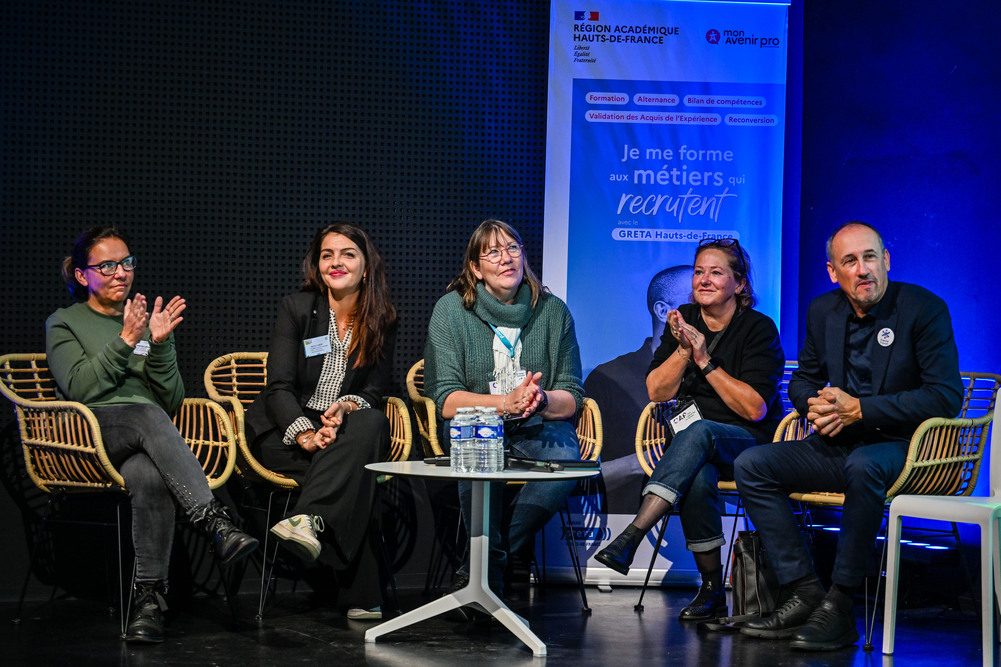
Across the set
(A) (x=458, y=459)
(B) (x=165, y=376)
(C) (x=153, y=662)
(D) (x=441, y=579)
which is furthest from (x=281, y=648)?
(D) (x=441, y=579)

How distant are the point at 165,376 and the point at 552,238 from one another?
185 cm

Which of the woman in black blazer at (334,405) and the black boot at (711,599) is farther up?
the woman in black blazer at (334,405)

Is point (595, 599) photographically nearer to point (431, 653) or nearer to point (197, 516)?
point (431, 653)

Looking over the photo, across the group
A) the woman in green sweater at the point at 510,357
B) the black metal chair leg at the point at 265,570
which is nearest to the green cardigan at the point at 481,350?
the woman in green sweater at the point at 510,357

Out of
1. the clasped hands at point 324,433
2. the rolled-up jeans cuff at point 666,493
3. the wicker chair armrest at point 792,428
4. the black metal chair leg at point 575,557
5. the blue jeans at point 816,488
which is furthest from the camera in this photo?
the wicker chair armrest at point 792,428

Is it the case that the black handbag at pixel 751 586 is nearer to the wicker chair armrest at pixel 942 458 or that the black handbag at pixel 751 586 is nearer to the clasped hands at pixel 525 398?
the wicker chair armrest at pixel 942 458

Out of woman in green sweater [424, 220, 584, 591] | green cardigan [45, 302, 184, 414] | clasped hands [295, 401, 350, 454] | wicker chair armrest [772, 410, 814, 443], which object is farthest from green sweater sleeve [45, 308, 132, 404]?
wicker chair armrest [772, 410, 814, 443]

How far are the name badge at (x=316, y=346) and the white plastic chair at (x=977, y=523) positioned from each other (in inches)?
87.3

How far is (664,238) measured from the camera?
498cm

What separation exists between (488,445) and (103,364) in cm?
151

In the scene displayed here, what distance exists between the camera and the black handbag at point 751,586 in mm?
3940

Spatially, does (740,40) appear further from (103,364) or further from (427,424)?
(103,364)

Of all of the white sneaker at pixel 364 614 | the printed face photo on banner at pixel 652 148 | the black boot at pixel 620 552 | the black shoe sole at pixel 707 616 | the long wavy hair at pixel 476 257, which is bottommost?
the white sneaker at pixel 364 614

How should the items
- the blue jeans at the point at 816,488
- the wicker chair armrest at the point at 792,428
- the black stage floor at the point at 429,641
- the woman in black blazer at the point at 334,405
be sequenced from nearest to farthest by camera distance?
the black stage floor at the point at 429,641, the blue jeans at the point at 816,488, the woman in black blazer at the point at 334,405, the wicker chair armrest at the point at 792,428
